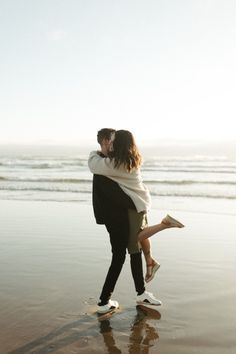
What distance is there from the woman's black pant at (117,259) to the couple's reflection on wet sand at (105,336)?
0.24 meters

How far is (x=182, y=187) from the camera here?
65.8ft

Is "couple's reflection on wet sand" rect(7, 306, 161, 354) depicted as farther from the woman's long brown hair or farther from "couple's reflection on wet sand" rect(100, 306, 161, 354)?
the woman's long brown hair

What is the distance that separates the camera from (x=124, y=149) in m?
4.71

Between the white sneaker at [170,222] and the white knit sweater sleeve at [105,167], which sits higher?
the white knit sweater sleeve at [105,167]

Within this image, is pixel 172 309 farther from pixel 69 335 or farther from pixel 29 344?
pixel 29 344

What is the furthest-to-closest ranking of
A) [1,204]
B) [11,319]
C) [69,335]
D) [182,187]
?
[182,187]
[1,204]
[11,319]
[69,335]

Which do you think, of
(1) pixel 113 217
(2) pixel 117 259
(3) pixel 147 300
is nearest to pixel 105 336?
(3) pixel 147 300

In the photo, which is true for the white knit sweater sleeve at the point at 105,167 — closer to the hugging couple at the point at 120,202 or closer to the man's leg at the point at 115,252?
the hugging couple at the point at 120,202

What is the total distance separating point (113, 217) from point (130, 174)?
48 centimetres

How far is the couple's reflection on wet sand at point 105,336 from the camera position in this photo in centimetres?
386

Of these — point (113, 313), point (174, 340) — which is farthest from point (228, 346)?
point (113, 313)

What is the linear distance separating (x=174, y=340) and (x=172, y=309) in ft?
2.57

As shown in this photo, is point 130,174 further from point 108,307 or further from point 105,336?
point 105,336

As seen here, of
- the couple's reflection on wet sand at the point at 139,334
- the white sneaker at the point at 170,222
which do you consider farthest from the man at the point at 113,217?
the white sneaker at the point at 170,222
